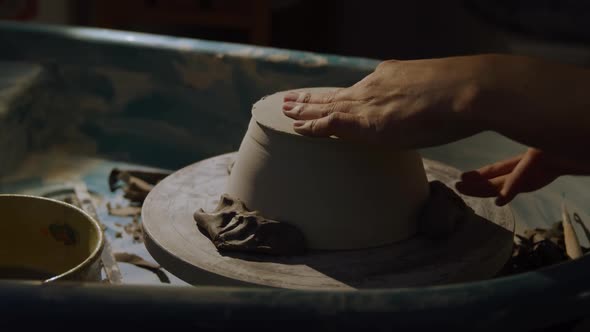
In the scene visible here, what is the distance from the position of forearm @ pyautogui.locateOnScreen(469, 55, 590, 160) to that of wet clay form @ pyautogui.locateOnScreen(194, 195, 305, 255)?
0.32 m

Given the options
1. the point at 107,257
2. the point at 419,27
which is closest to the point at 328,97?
the point at 107,257

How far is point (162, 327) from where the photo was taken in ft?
2.61

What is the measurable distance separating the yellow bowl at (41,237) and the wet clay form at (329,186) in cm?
26

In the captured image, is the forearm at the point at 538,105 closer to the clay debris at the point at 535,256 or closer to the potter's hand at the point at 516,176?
the potter's hand at the point at 516,176

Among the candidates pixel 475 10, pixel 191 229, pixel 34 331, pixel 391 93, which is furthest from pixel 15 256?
pixel 475 10

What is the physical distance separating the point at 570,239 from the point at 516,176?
21cm

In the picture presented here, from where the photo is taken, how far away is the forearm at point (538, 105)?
1.00 m

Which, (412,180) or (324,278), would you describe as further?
(412,180)

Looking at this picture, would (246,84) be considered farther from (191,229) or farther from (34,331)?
(34,331)

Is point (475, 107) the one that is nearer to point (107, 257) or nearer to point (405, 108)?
point (405, 108)

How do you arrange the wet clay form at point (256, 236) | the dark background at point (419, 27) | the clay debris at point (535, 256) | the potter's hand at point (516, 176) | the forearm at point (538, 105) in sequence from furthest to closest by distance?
the dark background at point (419, 27)
the clay debris at point (535, 256)
the potter's hand at point (516, 176)
the wet clay form at point (256, 236)
the forearm at point (538, 105)

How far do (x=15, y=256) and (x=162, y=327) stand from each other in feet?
1.48

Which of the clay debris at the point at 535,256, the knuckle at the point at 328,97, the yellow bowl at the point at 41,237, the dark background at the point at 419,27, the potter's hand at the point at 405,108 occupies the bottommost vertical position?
the dark background at the point at 419,27

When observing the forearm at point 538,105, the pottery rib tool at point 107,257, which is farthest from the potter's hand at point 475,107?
the pottery rib tool at point 107,257
